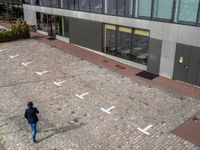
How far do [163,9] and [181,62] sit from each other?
3907 millimetres

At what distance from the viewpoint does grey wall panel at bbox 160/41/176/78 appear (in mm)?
17047

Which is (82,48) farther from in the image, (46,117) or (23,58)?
(46,117)

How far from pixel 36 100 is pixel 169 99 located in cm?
818

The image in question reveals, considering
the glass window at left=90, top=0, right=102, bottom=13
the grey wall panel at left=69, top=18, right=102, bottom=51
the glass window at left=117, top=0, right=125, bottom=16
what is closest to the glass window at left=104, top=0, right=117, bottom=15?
the glass window at left=117, top=0, right=125, bottom=16

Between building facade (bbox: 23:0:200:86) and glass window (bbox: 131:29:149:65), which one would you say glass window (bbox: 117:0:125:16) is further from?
glass window (bbox: 131:29:149:65)

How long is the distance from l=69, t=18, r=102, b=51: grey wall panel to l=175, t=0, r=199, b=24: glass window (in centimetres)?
825

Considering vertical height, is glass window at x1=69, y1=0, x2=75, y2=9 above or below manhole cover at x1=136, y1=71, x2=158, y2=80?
above

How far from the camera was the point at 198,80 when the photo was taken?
631 inches

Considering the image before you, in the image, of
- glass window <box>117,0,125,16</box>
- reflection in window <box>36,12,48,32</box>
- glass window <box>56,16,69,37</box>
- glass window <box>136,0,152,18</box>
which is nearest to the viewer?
glass window <box>136,0,152,18</box>

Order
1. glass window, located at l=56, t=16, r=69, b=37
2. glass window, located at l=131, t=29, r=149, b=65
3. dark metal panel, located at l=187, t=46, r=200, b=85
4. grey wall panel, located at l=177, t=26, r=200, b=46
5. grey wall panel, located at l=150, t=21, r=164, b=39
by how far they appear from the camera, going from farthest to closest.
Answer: glass window, located at l=56, t=16, r=69, b=37 → glass window, located at l=131, t=29, r=149, b=65 → grey wall panel, located at l=150, t=21, r=164, b=39 → dark metal panel, located at l=187, t=46, r=200, b=85 → grey wall panel, located at l=177, t=26, r=200, b=46

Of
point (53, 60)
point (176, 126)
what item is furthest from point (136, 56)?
point (176, 126)

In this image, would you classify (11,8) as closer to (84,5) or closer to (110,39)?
(84,5)

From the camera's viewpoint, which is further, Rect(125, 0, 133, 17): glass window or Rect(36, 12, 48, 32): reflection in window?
Rect(36, 12, 48, 32): reflection in window

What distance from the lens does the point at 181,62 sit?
16.7 m
